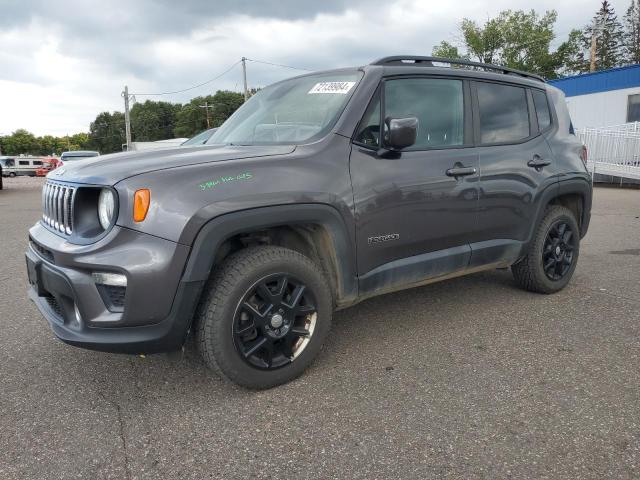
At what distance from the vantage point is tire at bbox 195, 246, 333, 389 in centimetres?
Result: 252

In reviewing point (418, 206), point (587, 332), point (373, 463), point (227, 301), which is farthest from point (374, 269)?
point (587, 332)

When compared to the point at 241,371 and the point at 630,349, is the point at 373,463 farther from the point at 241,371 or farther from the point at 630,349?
the point at 630,349

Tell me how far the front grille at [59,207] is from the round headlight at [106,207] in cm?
15

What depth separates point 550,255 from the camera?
14.1 ft

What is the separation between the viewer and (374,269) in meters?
3.05

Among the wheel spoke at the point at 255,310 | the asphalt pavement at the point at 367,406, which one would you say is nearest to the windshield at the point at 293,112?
the wheel spoke at the point at 255,310

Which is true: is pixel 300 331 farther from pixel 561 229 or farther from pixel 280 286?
pixel 561 229

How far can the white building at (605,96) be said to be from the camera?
19141 millimetres

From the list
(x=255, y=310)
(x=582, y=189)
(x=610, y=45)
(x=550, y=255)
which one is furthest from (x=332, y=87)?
(x=610, y=45)

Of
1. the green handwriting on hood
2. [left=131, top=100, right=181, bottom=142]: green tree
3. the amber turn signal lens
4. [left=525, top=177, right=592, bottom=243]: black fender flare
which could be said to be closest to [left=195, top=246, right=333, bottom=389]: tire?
the green handwriting on hood

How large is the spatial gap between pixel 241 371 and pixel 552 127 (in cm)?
332

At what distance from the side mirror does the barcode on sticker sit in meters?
0.40

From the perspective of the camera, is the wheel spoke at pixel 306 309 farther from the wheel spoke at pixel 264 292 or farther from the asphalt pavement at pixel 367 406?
the asphalt pavement at pixel 367 406

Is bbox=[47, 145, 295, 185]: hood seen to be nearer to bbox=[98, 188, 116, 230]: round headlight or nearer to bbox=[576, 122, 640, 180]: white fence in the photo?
bbox=[98, 188, 116, 230]: round headlight
